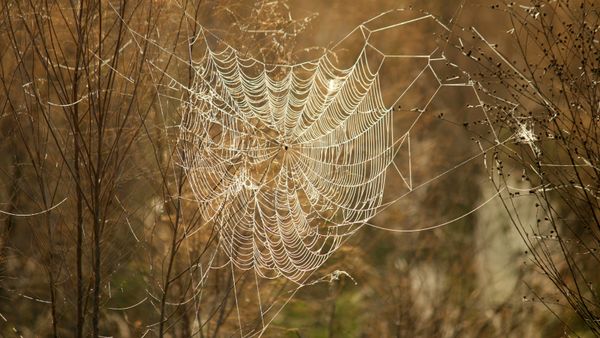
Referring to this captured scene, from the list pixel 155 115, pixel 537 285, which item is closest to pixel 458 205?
pixel 537 285

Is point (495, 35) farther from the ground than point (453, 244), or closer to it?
farther from the ground

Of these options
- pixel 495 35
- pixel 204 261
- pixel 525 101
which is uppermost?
pixel 495 35

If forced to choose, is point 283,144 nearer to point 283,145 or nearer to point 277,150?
point 283,145

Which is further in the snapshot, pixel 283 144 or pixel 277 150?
pixel 277 150

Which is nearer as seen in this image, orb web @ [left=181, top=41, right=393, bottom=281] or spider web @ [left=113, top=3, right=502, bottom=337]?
spider web @ [left=113, top=3, right=502, bottom=337]

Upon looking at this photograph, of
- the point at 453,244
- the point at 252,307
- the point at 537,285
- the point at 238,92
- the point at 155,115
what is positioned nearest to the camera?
the point at 238,92

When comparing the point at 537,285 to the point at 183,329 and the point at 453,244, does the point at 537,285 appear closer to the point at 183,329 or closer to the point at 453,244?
the point at 453,244

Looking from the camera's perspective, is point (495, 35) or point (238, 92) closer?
point (238, 92)

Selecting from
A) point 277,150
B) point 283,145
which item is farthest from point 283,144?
point 277,150

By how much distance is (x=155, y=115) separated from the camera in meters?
5.59

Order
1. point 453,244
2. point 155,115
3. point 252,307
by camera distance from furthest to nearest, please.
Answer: point 453,244, point 252,307, point 155,115

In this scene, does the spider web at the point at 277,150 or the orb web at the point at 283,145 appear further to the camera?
the orb web at the point at 283,145

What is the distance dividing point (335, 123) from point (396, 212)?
88.2 inches

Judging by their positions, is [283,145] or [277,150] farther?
[277,150]
